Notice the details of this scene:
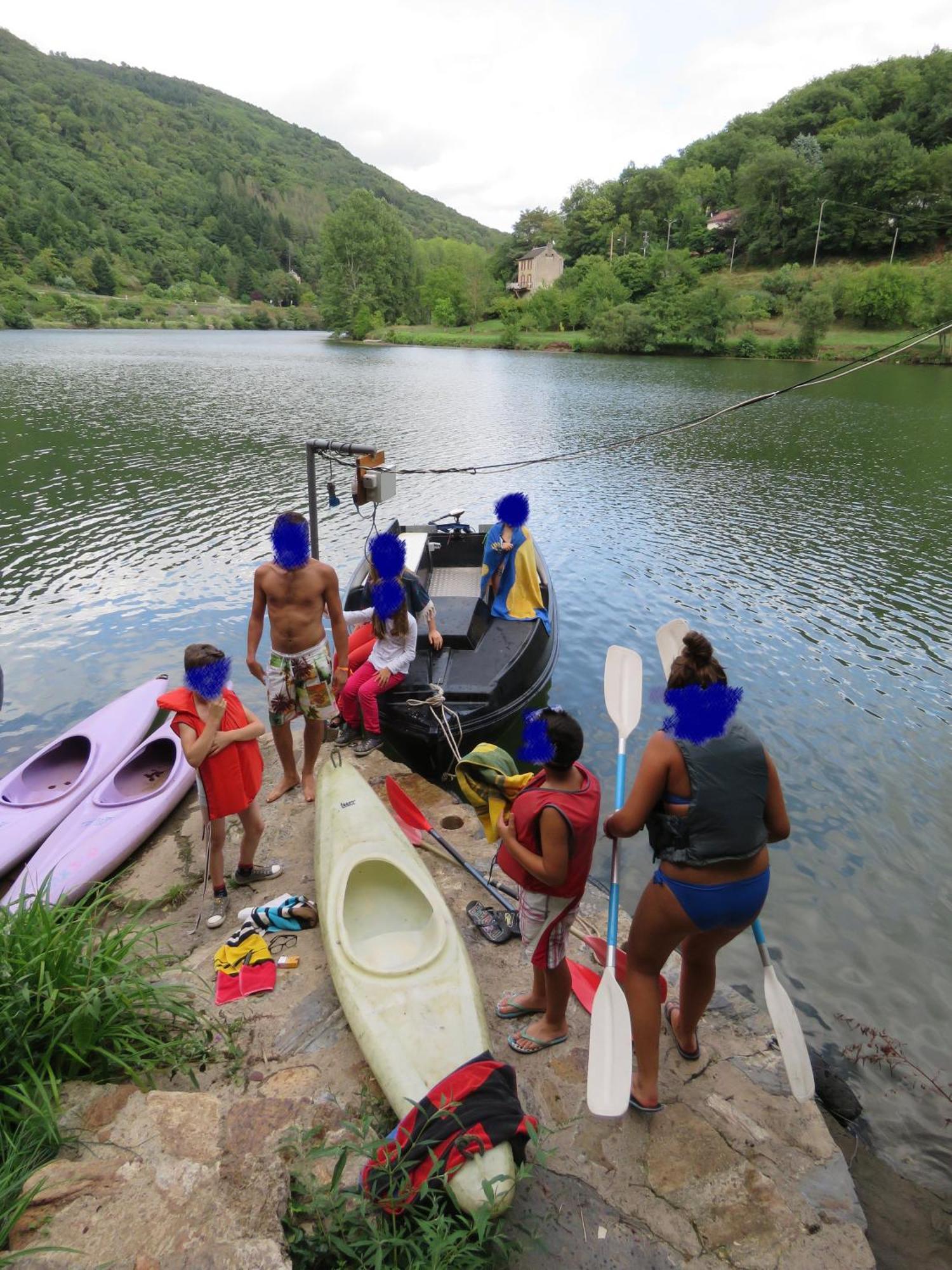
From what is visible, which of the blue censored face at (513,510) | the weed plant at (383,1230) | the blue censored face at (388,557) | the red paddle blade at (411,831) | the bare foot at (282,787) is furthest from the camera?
the blue censored face at (513,510)

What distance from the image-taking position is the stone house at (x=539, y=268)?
310 ft

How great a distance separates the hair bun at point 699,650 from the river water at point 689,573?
2.43 ft

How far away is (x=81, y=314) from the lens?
81750 millimetres

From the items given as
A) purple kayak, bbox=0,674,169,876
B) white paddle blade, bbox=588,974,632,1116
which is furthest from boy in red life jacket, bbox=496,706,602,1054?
purple kayak, bbox=0,674,169,876

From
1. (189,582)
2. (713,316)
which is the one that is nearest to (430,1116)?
(189,582)

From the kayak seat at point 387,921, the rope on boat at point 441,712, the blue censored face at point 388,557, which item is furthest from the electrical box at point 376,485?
the kayak seat at point 387,921

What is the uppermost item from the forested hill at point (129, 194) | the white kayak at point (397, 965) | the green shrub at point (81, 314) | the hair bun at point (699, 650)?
the forested hill at point (129, 194)

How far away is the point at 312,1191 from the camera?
2.68 metres

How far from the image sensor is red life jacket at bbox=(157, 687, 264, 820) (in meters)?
4.25

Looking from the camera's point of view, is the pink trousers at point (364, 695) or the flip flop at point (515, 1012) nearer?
the flip flop at point (515, 1012)

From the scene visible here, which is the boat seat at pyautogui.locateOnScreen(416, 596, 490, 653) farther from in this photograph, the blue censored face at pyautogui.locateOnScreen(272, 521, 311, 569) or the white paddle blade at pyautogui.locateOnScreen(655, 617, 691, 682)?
the white paddle blade at pyautogui.locateOnScreen(655, 617, 691, 682)

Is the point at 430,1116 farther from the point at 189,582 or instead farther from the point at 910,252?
the point at 910,252

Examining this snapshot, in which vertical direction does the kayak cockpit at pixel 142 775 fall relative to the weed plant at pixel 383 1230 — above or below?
below

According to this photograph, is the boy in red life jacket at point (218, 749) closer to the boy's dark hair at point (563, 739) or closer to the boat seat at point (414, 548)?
the boy's dark hair at point (563, 739)
